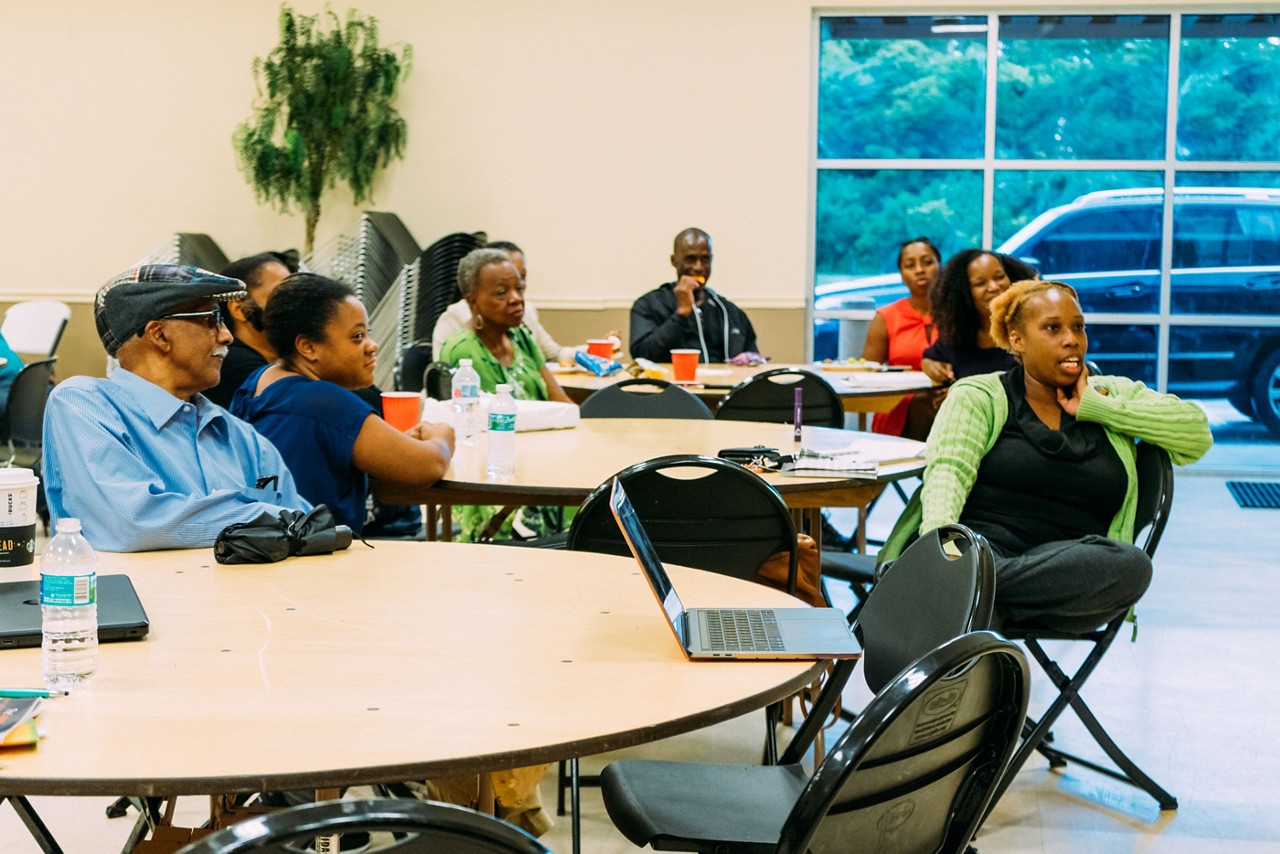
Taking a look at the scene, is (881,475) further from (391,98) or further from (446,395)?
(391,98)

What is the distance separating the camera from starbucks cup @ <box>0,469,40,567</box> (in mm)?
2121

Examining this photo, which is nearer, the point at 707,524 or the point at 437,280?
the point at 707,524

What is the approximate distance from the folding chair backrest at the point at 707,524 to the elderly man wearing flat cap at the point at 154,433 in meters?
0.72

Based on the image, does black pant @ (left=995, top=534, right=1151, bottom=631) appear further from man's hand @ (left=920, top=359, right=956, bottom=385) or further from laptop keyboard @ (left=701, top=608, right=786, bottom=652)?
man's hand @ (left=920, top=359, right=956, bottom=385)

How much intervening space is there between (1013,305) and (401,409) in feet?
5.16

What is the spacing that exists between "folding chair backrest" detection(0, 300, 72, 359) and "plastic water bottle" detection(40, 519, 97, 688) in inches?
273

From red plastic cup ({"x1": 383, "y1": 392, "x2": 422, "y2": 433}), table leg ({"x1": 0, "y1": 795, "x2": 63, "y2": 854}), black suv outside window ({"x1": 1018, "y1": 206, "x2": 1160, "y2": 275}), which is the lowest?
table leg ({"x1": 0, "y1": 795, "x2": 63, "y2": 854})

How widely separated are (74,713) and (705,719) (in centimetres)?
72

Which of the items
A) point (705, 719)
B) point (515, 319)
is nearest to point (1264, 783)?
point (705, 719)

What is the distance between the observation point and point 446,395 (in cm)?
487

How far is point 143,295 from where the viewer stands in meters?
2.49

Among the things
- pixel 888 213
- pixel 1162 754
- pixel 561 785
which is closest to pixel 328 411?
pixel 561 785

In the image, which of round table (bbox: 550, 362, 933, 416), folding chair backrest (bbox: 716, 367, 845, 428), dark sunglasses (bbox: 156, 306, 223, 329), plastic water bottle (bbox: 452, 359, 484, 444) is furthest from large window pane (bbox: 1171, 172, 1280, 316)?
dark sunglasses (bbox: 156, 306, 223, 329)

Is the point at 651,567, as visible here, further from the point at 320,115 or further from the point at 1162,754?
the point at 320,115
